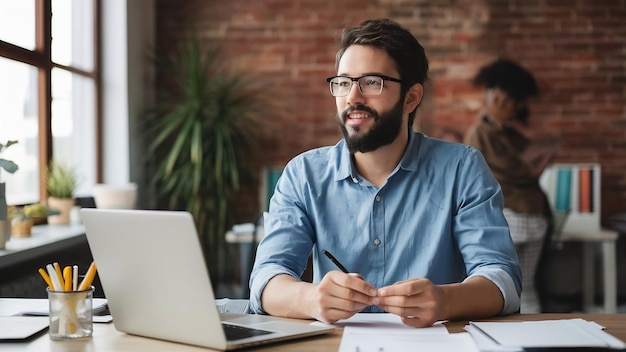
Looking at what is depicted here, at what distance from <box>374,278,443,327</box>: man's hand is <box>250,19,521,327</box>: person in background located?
0.34 meters

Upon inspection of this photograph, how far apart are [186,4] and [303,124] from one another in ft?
4.08

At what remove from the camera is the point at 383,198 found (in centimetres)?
202

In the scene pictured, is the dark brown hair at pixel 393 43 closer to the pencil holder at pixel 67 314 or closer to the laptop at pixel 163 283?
the laptop at pixel 163 283

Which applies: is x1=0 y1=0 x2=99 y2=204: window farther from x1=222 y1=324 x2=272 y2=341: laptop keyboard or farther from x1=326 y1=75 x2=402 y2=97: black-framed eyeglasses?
x1=222 y1=324 x2=272 y2=341: laptop keyboard

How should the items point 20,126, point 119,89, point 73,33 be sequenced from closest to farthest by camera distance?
1. point 20,126
2. point 73,33
3. point 119,89

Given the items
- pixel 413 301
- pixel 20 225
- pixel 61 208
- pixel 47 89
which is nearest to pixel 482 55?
pixel 47 89

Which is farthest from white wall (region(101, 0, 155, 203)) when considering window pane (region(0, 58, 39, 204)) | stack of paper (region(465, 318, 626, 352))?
stack of paper (region(465, 318, 626, 352))

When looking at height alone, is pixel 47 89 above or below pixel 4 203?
above

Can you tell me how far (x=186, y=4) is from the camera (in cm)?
564

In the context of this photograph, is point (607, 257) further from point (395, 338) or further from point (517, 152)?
point (395, 338)

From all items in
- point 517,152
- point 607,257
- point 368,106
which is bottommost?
point 607,257

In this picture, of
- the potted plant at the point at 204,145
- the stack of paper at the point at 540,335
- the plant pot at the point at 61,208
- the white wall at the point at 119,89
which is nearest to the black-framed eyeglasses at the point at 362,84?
the stack of paper at the point at 540,335

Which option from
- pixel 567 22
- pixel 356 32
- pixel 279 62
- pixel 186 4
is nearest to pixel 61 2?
pixel 186 4

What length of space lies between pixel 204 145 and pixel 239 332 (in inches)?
149
